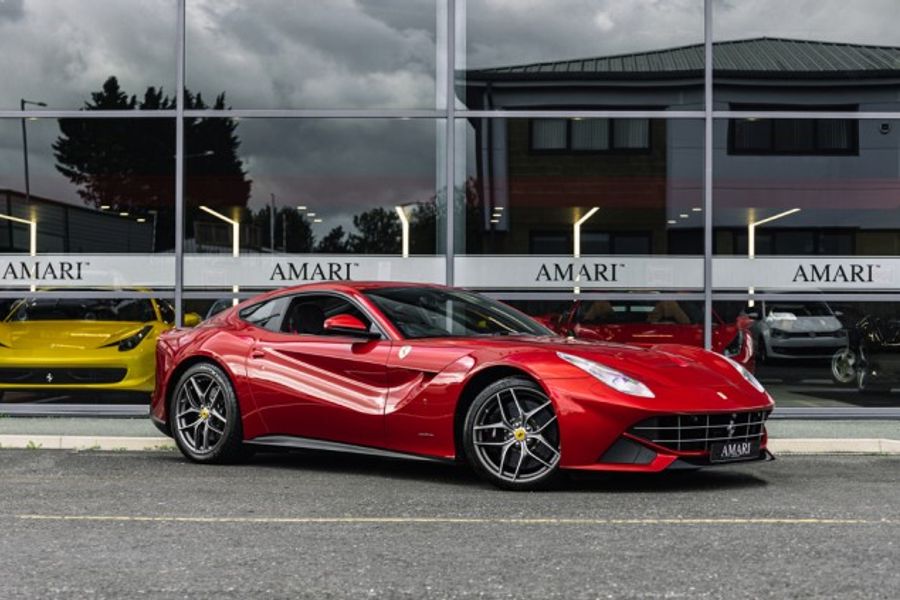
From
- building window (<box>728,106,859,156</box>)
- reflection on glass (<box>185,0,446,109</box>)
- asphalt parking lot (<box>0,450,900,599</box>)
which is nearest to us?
asphalt parking lot (<box>0,450,900,599</box>)

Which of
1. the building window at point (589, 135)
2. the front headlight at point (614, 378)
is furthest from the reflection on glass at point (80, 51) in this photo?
the front headlight at point (614, 378)

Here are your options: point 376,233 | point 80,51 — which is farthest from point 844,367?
point 80,51

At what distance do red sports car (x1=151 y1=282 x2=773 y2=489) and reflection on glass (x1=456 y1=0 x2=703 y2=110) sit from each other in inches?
170

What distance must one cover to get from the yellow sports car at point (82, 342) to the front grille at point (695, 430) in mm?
6747

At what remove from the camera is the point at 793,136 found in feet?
44.2

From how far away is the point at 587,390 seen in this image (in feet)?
26.1

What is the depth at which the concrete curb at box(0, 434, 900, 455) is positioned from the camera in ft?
35.3

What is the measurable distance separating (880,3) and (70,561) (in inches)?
426

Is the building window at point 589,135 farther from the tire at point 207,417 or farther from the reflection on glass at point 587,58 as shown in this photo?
the tire at point 207,417

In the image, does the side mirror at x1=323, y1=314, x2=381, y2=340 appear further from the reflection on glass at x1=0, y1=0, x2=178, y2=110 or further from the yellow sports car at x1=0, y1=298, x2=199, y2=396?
the reflection on glass at x1=0, y1=0, x2=178, y2=110

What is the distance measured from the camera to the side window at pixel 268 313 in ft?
31.8

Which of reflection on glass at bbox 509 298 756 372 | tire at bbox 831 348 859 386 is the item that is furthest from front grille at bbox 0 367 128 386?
tire at bbox 831 348 859 386

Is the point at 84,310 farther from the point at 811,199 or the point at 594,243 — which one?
the point at 811,199

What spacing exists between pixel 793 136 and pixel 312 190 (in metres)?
4.80
